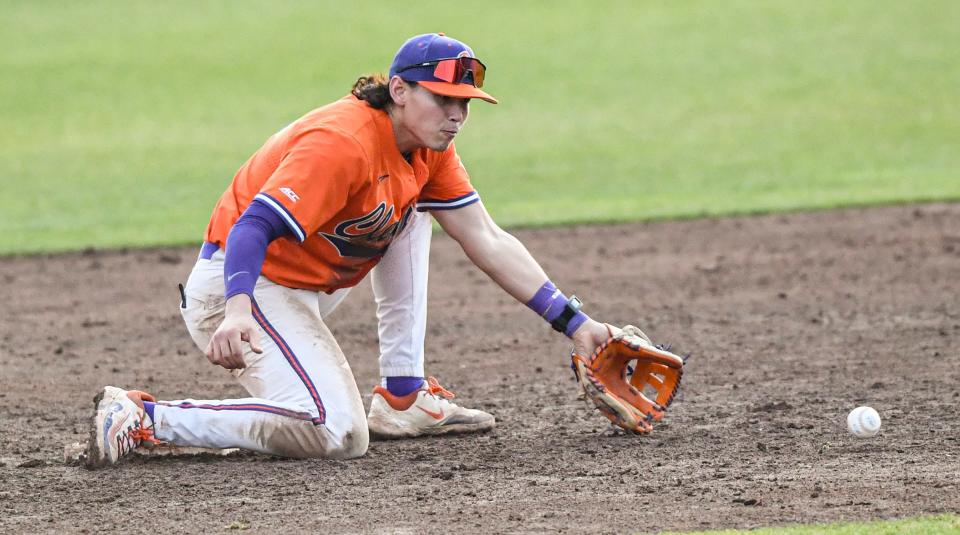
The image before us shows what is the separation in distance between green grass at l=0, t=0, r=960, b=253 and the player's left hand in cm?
595

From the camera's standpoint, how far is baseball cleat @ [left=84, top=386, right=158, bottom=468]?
15.6 ft

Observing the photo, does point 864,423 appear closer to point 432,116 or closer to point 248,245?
point 432,116

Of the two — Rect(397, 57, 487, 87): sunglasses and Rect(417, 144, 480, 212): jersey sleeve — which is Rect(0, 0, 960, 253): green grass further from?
Rect(397, 57, 487, 87): sunglasses

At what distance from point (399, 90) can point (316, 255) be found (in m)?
0.72

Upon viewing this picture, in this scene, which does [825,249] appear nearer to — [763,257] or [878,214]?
[763,257]

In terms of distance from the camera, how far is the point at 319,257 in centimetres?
507

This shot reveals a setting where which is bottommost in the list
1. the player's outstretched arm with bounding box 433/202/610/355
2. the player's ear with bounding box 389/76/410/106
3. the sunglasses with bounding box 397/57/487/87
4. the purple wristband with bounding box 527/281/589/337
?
the purple wristband with bounding box 527/281/589/337

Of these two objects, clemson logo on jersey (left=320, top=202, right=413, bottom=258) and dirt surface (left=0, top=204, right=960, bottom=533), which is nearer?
dirt surface (left=0, top=204, right=960, bottom=533)

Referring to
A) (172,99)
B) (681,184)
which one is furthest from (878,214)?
(172,99)

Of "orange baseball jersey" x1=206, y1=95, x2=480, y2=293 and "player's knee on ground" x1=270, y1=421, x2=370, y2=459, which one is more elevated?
"orange baseball jersey" x1=206, y1=95, x2=480, y2=293

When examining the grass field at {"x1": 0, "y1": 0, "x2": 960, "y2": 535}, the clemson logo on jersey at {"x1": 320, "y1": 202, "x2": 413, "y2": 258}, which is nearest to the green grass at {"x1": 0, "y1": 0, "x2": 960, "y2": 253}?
the grass field at {"x1": 0, "y1": 0, "x2": 960, "y2": 535}

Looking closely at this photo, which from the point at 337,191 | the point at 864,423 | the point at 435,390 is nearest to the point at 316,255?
the point at 337,191

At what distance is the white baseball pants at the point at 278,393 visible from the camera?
481 cm

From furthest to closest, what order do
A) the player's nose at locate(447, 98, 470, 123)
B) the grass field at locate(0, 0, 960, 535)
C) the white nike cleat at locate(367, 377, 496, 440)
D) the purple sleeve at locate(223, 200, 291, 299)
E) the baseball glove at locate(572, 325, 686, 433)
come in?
1. the grass field at locate(0, 0, 960, 535)
2. the white nike cleat at locate(367, 377, 496, 440)
3. the baseball glove at locate(572, 325, 686, 433)
4. the player's nose at locate(447, 98, 470, 123)
5. the purple sleeve at locate(223, 200, 291, 299)
